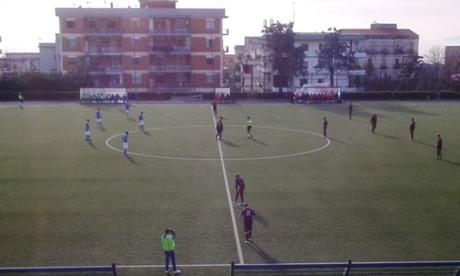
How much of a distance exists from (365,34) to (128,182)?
71.2 meters

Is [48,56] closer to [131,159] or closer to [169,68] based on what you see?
[169,68]

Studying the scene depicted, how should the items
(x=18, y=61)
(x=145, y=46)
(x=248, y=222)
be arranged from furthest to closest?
1. (x=18, y=61)
2. (x=145, y=46)
3. (x=248, y=222)

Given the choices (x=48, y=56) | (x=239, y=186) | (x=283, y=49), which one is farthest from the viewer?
(x=48, y=56)

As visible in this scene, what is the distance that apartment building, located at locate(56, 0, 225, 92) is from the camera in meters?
72.2

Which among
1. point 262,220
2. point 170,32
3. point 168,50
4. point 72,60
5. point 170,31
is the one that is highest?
point 170,31

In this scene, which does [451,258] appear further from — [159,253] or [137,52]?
[137,52]

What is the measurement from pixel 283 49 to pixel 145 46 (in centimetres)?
1871

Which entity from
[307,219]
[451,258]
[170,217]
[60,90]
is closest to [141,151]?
[170,217]

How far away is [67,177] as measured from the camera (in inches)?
939

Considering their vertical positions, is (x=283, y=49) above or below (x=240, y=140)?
above

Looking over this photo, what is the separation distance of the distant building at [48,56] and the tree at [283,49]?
4118 cm

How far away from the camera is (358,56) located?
273 feet

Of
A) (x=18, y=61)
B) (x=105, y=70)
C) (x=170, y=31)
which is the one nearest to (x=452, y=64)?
(x=170, y=31)

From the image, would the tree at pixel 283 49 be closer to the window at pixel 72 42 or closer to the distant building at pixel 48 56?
the window at pixel 72 42
